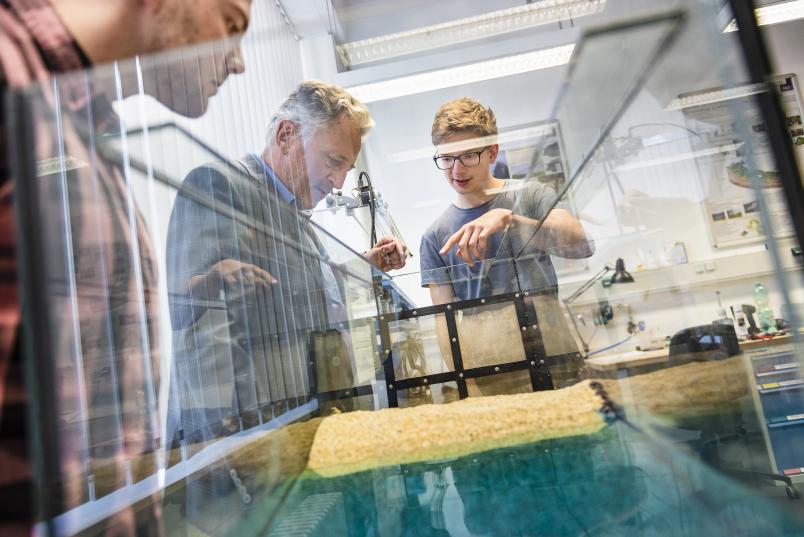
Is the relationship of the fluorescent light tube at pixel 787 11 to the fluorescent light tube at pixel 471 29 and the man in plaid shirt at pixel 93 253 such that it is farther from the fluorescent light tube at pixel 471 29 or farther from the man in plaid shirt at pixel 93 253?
the man in plaid shirt at pixel 93 253

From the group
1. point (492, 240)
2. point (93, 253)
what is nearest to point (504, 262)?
point (492, 240)

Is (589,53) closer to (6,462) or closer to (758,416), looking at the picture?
(758,416)

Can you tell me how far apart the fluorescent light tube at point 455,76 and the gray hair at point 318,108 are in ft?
0.09

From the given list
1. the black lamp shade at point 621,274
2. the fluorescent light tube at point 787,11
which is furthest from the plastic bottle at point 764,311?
the fluorescent light tube at point 787,11

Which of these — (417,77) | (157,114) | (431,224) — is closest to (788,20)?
(417,77)

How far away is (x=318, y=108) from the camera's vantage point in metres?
0.99

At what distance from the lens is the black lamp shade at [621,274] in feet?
1.96

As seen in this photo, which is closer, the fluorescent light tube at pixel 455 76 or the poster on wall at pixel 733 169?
the poster on wall at pixel 733 169

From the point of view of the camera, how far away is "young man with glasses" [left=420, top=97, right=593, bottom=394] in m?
0.74

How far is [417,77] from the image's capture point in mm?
989

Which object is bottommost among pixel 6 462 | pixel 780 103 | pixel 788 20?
pixel 6 462

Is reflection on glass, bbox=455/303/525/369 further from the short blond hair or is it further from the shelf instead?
the short blond hair

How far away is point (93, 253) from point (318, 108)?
0.74 metres

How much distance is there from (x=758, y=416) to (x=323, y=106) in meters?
0.88
